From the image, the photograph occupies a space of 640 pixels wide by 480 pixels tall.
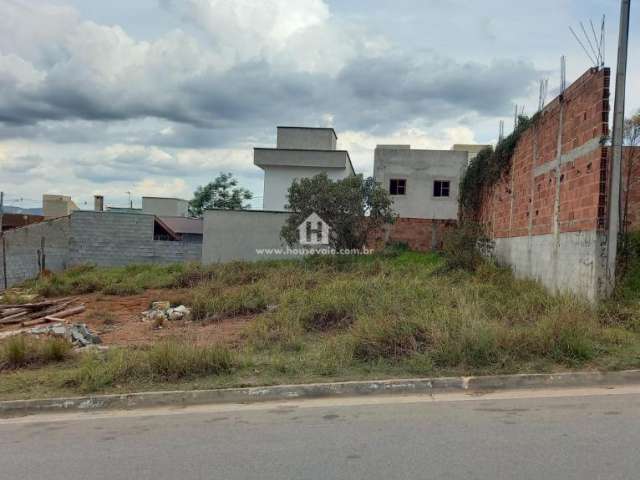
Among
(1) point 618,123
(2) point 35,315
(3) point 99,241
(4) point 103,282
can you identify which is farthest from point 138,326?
(3) point 99,241

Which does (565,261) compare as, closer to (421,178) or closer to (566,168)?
(566,168)

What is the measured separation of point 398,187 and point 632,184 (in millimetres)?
18472

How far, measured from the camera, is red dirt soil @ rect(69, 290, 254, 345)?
8883 millimetres

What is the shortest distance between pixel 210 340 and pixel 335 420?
165 inches

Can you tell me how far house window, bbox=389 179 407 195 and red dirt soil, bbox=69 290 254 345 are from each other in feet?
55.0

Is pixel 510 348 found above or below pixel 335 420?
above

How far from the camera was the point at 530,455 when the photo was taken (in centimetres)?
389

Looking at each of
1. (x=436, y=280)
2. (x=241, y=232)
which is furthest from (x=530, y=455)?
(x=241, y=232)

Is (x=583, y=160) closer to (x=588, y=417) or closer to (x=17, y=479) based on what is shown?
(x=588, y=417)

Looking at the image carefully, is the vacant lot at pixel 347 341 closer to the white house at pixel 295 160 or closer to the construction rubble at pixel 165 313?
the construction rubble at pixel 165 313

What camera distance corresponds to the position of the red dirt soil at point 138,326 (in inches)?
350

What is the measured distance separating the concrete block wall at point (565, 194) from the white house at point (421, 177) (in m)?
13.7

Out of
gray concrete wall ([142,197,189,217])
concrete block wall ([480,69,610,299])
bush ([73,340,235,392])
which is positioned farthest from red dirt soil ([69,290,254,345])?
gray concrete wall ([142,197,189,217])

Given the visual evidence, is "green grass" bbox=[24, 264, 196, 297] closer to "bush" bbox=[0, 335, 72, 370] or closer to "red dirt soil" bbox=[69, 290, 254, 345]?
"red dirt soil" bbox=[69, 290, 254, 345]
